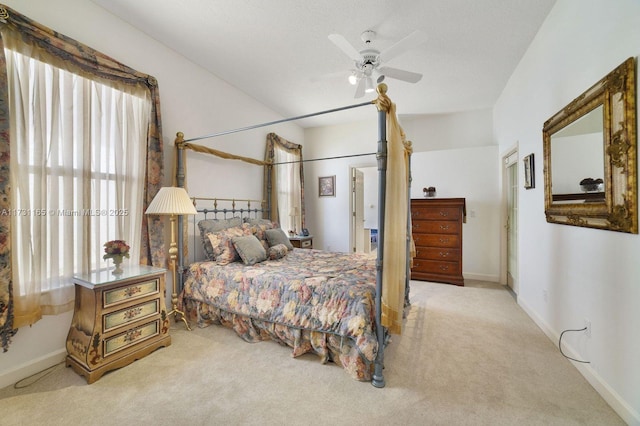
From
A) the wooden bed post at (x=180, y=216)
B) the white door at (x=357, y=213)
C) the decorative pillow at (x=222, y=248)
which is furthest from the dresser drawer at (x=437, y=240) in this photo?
the wooden bed post at (x=180, y=216)

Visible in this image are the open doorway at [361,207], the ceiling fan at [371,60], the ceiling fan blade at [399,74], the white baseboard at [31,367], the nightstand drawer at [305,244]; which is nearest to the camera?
the white baseboard at [31,367]

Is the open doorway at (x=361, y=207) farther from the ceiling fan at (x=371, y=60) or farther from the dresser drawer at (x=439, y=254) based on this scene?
the ceiling fan at (x=371, y=60)

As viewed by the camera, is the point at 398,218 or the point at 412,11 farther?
the point at 412,11

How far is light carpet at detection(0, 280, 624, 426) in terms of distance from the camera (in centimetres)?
158

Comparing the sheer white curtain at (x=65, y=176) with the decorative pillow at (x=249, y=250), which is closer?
the sheer white curtain at (x=65, y=176)

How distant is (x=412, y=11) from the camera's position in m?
2.36

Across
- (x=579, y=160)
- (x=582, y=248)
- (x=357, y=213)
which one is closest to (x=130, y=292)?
(x=582, y=248)

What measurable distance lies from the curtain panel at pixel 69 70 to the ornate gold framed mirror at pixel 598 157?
3.55m

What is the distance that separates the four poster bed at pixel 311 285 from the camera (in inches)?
76.5

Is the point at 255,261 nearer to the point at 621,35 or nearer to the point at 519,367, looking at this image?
the point at 519,367

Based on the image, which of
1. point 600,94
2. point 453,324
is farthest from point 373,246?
point 600,94

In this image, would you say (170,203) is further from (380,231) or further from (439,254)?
(439,254)

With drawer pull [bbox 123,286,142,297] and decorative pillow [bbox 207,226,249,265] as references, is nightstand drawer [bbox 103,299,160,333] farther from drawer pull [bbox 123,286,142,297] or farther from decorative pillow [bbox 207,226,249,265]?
decorative pillow [bbox 207,226,249,265]

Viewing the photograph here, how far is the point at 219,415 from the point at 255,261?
1.51 meters
